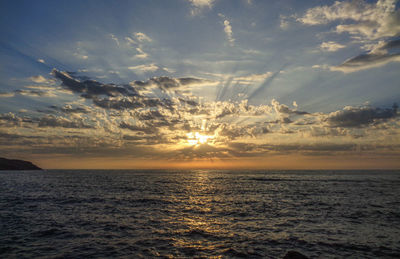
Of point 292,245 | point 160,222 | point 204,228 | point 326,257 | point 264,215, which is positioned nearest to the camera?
point 326,257

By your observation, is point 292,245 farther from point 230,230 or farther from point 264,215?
point 264,215

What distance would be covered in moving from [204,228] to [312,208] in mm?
18938

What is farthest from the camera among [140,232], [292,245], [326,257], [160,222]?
[160,222]

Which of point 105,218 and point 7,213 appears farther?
point 7,213

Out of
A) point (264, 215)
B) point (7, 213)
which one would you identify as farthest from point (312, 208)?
point (7, 213)

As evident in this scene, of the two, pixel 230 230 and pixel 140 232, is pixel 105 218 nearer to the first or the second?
pixel 140 232

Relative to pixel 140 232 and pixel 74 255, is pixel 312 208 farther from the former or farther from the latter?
pixel 74 255

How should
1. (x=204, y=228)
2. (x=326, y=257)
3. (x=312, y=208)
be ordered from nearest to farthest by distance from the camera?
(x=326, y=257) → (x=204, y=228) → (x=312, y=208)

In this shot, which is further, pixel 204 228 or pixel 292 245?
pixel 204 228

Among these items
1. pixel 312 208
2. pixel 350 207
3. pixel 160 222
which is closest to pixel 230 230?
pixel 160 222

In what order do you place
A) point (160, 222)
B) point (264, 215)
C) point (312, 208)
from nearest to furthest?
point (160, 222) → point (264, 215) → point (312, 208)

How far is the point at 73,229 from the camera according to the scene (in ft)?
71.1

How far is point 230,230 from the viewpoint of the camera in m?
21.6

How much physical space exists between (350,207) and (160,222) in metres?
27.8
